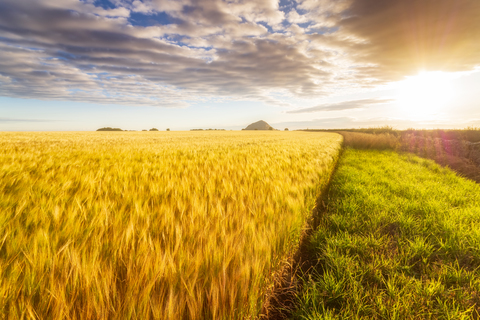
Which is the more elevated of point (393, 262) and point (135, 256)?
point (135, 256)

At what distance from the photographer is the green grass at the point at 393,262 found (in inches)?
50.6

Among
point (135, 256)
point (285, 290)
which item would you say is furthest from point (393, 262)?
point (135, 256)

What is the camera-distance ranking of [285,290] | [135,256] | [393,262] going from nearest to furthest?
[135,256], [285,290], [393,262]

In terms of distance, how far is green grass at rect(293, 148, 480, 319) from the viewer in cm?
128

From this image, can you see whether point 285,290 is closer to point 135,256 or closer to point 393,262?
point 393,262

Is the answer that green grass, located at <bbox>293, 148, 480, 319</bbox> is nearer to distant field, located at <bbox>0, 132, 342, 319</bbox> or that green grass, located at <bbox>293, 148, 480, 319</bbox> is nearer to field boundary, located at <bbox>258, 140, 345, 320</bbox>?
field boundary, located at <bbox>258, 140, 345, 320</bbox>

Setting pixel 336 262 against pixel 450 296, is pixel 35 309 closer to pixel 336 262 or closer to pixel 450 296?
pixel 336 262

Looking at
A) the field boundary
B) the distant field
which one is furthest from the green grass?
the distant field

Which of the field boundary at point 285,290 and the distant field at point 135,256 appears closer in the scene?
the distant field at point 135,256

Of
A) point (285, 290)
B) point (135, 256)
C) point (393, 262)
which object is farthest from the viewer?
point (393, 262)

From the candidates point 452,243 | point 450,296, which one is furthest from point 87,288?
point 452,243

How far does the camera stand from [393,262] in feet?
5.78

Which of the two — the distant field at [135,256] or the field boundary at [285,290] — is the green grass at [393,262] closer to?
the field boundary at [285,290]

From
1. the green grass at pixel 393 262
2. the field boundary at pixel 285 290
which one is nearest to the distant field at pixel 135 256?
the field boundary at pixel 285 290
